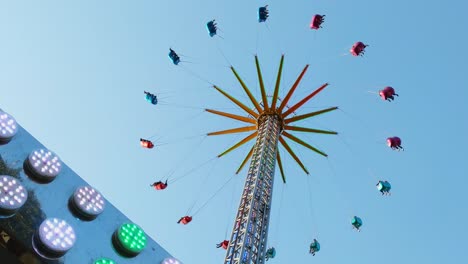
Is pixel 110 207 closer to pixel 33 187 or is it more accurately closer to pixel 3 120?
pixel 33 187

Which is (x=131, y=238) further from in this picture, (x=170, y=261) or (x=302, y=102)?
(x=302, y=102)

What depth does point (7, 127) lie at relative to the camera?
601 cm

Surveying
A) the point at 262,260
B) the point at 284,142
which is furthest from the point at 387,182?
the point at 262,260

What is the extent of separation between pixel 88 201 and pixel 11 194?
0.92 meters

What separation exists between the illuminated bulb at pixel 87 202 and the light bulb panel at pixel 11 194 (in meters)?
0.61

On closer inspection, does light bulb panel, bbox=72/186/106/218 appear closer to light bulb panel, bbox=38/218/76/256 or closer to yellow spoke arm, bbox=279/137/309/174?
light bulb panel, bbox=38/218/76/256

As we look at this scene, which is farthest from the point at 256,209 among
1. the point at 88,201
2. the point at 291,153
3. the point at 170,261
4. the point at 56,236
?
the point at 56,236

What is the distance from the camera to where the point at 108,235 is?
6.13 m

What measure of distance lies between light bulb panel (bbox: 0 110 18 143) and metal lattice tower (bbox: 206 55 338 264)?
676 centimetres

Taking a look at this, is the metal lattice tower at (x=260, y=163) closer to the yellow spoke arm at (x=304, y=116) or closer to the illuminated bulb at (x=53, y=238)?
the yellow spoke arm at (x=304, y=116)

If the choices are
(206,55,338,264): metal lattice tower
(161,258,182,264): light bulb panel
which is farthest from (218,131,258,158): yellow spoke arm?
(161,258,182,264): light bulb panel

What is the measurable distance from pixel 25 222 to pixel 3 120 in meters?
1.24

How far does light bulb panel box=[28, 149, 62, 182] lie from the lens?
5.97 m

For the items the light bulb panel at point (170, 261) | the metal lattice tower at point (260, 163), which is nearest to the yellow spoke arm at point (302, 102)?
the metal lattice tower at point (260, 163)
